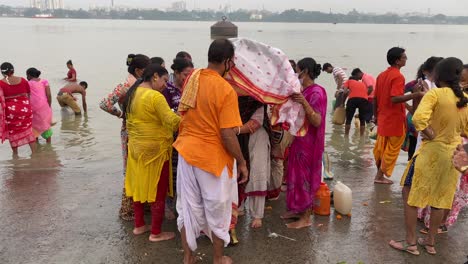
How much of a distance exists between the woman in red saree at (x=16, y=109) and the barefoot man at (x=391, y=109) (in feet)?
17.8

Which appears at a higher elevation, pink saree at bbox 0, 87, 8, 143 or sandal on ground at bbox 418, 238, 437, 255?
pink saree at bbox 0, 87, 8, 143

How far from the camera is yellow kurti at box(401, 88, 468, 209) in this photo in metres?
3.34

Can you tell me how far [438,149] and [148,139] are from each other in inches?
95.4

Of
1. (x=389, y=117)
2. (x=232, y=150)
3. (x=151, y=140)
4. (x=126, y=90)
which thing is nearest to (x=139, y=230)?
(x=151, y=140)

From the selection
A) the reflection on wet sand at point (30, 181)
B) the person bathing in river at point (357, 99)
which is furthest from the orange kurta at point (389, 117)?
the reflection on wet sand at point (30, 181)

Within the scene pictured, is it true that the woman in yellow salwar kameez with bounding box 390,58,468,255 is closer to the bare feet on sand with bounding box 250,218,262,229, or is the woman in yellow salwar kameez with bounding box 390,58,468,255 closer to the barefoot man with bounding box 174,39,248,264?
the bare feet on sand with bounding box 250,218,262,229

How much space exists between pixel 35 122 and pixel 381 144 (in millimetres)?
6029

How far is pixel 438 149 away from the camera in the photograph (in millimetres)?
3436

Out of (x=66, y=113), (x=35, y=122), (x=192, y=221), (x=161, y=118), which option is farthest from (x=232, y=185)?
(x=66, y=113)

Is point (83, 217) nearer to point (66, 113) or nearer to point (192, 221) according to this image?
point (192, 221)

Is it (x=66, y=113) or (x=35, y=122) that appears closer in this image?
(x=35, y=122)

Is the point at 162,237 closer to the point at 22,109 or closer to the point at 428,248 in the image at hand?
the point at 428,248

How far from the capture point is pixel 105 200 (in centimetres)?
491

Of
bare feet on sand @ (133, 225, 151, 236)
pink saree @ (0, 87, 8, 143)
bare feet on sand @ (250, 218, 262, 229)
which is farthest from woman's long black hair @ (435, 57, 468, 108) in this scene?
pink saree @ (0, 87, 8, 143)
